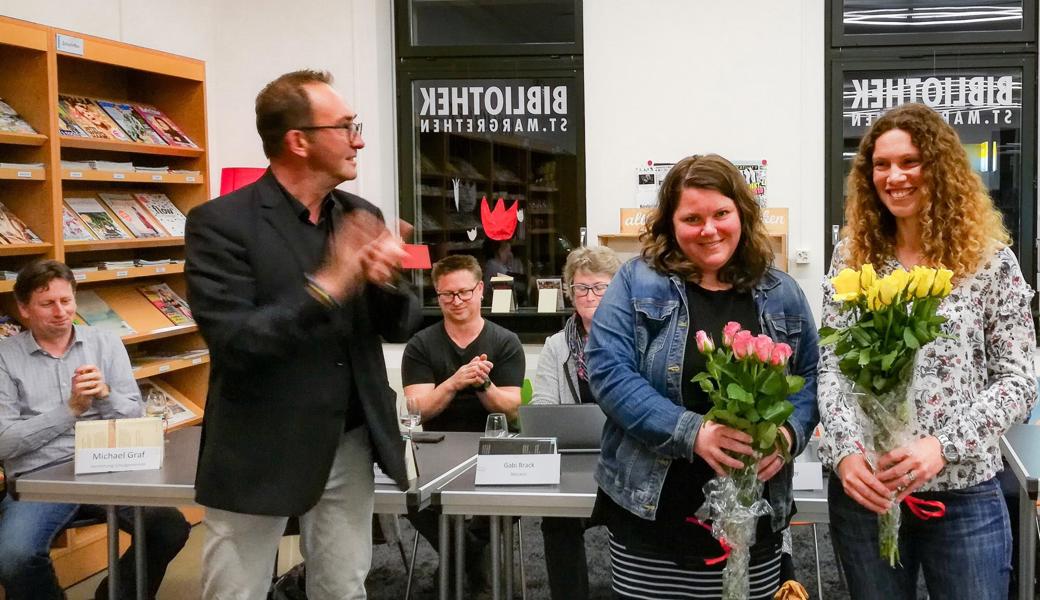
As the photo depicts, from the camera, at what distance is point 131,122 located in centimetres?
494

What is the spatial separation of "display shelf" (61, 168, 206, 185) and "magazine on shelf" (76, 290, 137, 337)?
54 cm

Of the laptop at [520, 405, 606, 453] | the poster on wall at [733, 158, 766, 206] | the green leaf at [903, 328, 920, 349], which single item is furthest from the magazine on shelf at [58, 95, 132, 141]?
the green leaf at [903, 328, 920, 349]

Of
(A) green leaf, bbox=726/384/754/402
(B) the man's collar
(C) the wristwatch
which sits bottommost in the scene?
(C) the wristwatch

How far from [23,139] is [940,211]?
11.7 ft

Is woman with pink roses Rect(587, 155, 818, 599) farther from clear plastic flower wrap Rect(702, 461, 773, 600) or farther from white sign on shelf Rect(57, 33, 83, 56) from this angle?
white sign on shelf Rect(57, 33, 83, 56)

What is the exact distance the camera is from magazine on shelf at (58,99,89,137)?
443 cm

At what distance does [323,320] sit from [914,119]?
118 cm

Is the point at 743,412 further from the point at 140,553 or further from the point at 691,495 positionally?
the point at 140,553

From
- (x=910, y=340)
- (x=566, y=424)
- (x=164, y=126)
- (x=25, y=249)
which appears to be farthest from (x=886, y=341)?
(x=164, y=126)

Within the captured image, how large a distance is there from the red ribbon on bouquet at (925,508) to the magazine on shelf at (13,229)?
3.55 m

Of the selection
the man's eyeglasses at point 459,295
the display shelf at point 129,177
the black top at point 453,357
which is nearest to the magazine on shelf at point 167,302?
the display shelf at point 129,177

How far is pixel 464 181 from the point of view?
5820 millimetres

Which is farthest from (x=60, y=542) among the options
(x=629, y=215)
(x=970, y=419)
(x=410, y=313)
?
(x=970, y=419)

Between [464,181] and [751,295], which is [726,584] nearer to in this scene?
[751,295]
